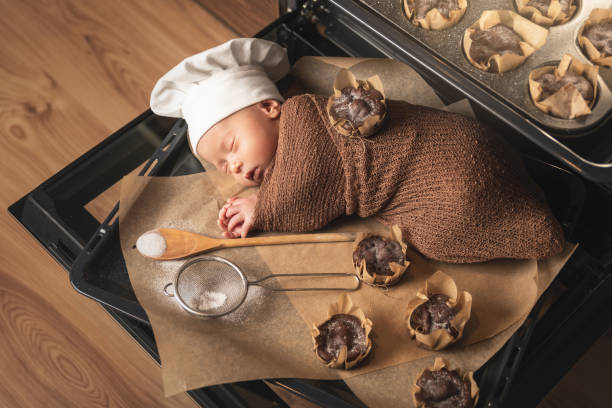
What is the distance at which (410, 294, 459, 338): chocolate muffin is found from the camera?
0.80m

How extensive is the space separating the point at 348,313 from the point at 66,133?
0.80 m

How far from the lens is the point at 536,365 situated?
82 cm

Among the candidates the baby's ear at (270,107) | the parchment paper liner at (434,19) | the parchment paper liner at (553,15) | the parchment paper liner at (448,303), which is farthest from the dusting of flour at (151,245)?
the parchment paper liner at (553,15)

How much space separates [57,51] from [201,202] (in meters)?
0.67

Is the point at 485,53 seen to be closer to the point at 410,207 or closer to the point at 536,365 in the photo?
the point at 410,207

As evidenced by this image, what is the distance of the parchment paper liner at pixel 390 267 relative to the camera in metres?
0.83

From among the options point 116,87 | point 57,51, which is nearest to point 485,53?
point 116,87

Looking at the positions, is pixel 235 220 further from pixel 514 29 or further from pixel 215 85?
pixel 514 29

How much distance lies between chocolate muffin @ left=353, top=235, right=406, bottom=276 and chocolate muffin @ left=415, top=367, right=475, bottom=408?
0.52ft

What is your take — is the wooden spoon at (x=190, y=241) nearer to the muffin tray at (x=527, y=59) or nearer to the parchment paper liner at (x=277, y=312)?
the parchment paper liner at (x=277, y=312)

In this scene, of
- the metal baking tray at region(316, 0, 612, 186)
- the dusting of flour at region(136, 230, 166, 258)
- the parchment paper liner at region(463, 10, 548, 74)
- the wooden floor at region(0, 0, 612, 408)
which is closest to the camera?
the metal baking tray at region(316, 0, 612, 186)

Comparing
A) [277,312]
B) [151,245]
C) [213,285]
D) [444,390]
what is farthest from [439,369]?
[151,245]

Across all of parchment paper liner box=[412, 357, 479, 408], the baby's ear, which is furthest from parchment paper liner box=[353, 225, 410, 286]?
the baby's ear

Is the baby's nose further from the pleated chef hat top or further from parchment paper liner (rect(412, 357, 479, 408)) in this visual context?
parchment paper liner (rect(412, 357, 479, 408))
